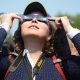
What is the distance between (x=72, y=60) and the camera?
3.99 meters

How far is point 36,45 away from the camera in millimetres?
3957

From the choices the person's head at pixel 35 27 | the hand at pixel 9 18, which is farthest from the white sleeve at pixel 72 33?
the hand at pixel 9 18

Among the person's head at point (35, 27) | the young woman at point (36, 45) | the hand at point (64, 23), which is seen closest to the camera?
the young woman at point (36, 45)

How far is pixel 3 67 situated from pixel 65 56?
0.68 meters

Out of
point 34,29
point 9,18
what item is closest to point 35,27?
point 34,29

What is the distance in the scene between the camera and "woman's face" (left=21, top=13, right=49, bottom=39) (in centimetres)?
388

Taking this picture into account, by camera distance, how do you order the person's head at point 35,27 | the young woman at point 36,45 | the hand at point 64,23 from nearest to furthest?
the young woman at point 36,45 → the person's head at point 35,27 → the hand at point 64,23

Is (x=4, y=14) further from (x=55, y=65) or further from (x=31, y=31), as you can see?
(x=55, y=65)

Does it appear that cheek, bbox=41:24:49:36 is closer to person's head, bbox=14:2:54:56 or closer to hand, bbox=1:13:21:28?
person's head, bbox=14:2:54:56

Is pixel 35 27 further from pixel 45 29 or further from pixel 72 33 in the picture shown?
pixel 72 33

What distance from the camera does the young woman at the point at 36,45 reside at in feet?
12.5

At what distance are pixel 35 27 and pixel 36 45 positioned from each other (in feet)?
0.65

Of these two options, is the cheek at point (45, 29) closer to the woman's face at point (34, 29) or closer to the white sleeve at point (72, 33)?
the woman's face at point (34, 29)

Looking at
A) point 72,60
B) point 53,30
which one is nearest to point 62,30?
point 53,30
